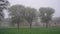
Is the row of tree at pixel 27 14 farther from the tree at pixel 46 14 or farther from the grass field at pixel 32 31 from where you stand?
the grass field at pixel 32 31

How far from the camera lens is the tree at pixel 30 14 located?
8.98 feet

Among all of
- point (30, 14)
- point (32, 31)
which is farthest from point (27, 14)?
point (32, 31)

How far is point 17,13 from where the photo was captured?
277 centimetres

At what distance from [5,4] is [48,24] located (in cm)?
Result: 128

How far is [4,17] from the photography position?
2.75 meters

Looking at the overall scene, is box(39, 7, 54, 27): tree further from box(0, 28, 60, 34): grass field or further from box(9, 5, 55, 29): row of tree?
box(0, 28, 60, 34): grass field

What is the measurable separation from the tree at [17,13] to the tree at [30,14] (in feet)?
0.39

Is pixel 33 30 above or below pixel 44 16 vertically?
below

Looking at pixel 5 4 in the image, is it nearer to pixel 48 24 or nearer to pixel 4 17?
pixel 4 17

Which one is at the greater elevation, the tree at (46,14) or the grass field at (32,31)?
the tree at (46,14)

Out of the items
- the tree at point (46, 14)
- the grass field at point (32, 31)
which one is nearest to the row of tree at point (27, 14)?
the tree at point (46, 14)

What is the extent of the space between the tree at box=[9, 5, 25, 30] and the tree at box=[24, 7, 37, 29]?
119 mm

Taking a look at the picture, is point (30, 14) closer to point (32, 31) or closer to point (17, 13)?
point (17, 13)

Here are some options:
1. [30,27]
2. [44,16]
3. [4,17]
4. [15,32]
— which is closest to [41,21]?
[44,16]
